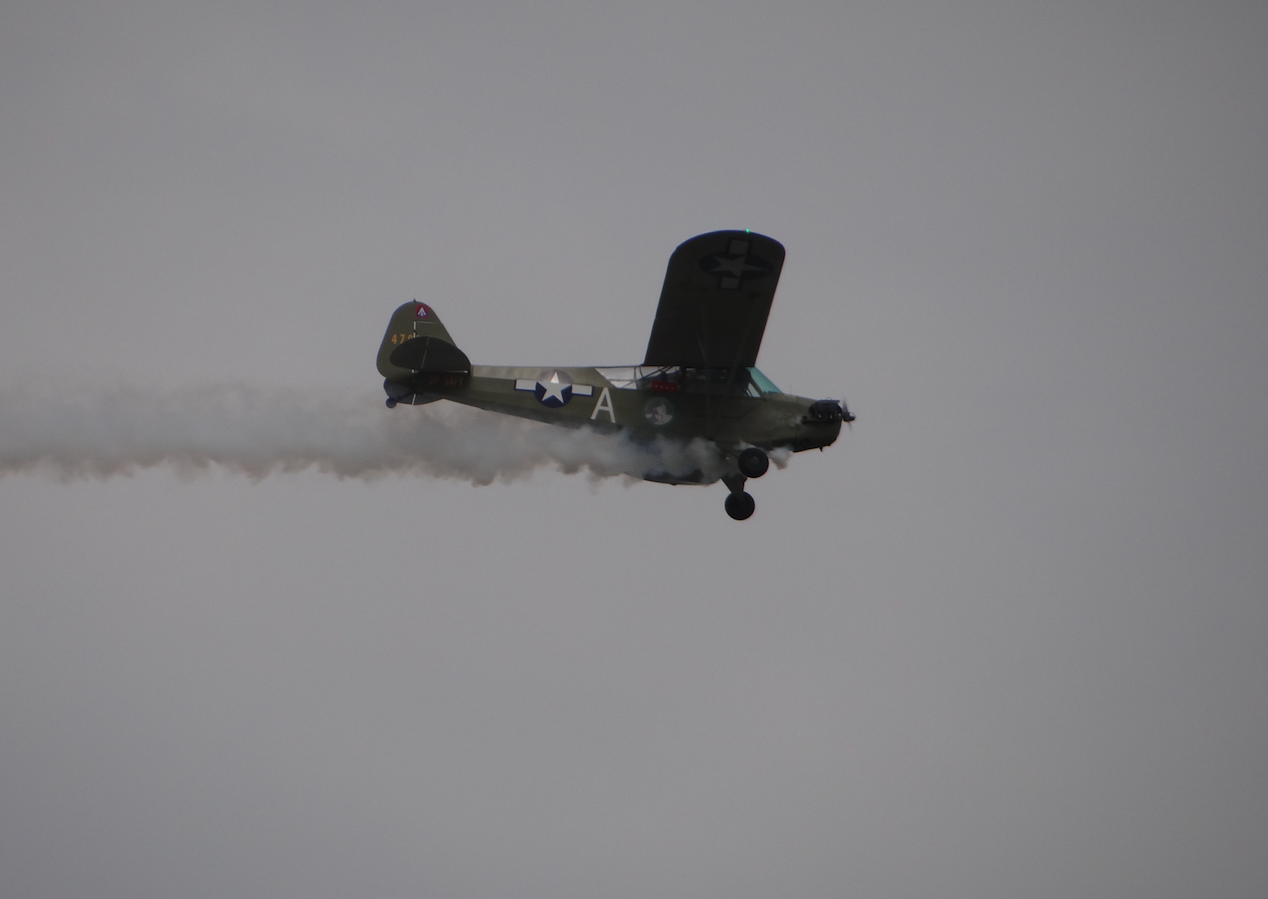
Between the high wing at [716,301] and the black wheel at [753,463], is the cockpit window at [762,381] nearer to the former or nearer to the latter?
the high wing at [716,301]

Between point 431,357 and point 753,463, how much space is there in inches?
170

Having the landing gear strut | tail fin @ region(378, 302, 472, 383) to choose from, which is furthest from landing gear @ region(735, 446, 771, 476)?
tail fin @ region(378, 302, 472, 383)

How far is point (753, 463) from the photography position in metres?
19.8

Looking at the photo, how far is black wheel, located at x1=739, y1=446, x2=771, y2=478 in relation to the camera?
65.0 feet

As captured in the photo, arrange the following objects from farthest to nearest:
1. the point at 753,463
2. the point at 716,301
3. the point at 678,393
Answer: the point at 678,393 < the point at 753,463 < the point at 716,301

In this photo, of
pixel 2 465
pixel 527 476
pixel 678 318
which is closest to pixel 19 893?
pixel 2 465

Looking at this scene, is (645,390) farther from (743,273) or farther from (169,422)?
(169,422)

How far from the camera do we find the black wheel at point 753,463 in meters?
19.8

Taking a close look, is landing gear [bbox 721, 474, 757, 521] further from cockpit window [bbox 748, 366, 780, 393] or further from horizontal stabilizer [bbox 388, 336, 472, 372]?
horizontal stabilizer [bbox 388, 336, 472, 372]

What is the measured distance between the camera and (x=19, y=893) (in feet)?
140

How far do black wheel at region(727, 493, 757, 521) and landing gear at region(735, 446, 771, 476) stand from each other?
0.71 meters

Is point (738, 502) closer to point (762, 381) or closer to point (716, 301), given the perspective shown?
point (762, 381)

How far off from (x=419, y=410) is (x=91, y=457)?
14.2ft

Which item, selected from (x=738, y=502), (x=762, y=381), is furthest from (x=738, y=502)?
(x=762, y=381)
